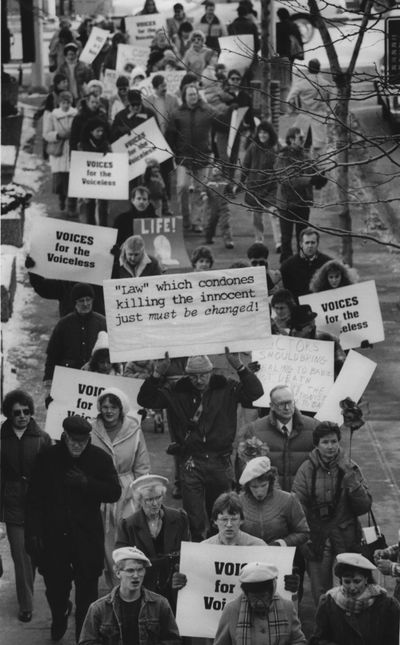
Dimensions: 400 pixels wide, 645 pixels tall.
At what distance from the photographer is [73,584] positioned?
44.5ft

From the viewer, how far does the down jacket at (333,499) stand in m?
12.7

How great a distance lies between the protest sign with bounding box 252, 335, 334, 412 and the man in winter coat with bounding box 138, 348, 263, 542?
1.16 m

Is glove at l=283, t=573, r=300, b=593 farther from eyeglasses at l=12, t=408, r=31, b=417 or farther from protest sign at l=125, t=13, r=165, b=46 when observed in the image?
protest sign at l=125, t=13, r=165, b=46

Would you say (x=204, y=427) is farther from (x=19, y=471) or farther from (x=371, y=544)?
(x=371, y=544)

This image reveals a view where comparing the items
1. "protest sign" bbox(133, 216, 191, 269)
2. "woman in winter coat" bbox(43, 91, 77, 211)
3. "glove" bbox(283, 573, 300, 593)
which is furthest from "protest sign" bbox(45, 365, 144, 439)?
"woman in winter coat" bbox(43, 91, 77, 211)

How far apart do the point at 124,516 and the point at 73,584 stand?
37.6 inches

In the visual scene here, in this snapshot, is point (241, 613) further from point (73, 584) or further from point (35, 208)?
point (35, 208)

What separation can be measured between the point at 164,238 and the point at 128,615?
9.44m

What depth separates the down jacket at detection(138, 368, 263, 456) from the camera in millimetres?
13609

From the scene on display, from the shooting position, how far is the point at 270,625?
10.4 metres

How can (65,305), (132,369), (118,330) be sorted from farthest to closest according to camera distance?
(65,305), (132,369), (118,330)

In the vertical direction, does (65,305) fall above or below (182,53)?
below

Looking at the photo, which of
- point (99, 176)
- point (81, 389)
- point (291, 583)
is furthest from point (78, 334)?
point (99, 176)

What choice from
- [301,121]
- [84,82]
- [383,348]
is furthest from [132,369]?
[84,82]
